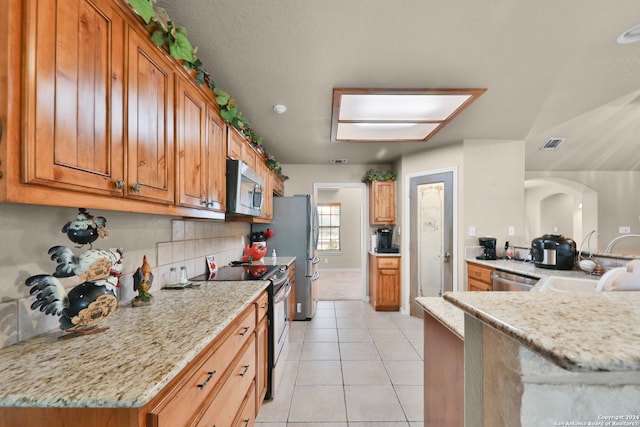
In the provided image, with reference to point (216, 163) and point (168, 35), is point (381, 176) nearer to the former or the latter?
point (216, 163)

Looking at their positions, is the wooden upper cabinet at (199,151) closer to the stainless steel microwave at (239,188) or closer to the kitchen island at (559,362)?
the stainless steel microwave at (239,188)

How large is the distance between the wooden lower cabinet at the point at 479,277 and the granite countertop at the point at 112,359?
114 inches

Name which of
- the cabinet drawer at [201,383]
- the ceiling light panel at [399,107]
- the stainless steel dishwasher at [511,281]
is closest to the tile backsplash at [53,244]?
the cabinet drawer at [201,383]

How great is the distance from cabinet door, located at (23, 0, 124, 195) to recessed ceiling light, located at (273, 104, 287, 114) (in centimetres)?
157

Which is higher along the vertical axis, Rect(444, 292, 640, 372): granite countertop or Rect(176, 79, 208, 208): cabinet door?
Rect(176, 79, 208, 208): cabinet door

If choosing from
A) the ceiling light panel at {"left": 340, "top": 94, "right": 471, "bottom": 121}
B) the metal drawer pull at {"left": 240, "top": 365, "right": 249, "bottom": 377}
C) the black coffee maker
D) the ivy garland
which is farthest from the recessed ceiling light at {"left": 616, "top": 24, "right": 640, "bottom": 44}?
the black coffee maker

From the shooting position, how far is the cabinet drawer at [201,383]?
80 centimetres

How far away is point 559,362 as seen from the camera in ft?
1.35

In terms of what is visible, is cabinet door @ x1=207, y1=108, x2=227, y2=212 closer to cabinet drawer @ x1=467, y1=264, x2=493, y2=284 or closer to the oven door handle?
the oven door handle

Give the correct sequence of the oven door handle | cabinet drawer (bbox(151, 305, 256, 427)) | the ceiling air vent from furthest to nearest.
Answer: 1. the ceiling air vent
2. the oven door handle
3. cabinet drawer (bbox(151, 305, 256, 427))

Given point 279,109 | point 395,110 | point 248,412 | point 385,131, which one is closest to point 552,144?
point 385,131

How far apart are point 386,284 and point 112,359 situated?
150 inches

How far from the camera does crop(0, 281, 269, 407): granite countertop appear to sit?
666 mm

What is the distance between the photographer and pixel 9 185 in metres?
0.66
